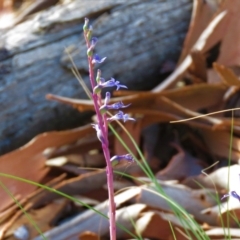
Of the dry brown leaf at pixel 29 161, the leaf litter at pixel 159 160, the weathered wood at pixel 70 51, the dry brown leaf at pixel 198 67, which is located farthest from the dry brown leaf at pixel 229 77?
the dry brown leaf at pixel 29 161

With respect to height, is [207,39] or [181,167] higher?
[207,39]

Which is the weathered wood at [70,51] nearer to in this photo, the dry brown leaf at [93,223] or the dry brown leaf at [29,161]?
the dry brown leaf at [29,161]

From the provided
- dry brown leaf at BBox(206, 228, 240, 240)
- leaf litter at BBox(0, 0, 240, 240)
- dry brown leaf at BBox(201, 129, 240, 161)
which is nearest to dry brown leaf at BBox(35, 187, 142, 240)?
leaf litter at BBox(0, 0, 240, 240)

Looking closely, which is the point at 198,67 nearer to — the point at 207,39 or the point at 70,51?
the point at 207,39

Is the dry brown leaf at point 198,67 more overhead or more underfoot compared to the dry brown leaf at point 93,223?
more overhead

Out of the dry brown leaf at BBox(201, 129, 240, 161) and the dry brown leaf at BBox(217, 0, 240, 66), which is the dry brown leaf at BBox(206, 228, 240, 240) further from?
the dry brown leaf at BBox(217, 0, 240, 66)

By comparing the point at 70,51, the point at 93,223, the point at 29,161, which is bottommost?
the point at 93,223

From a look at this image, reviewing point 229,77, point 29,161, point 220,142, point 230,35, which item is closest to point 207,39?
point 230,35

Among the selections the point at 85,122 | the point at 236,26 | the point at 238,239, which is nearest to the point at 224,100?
the point at 236,26
